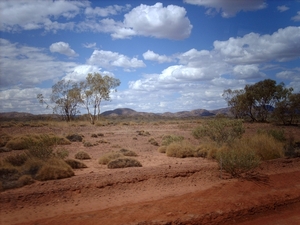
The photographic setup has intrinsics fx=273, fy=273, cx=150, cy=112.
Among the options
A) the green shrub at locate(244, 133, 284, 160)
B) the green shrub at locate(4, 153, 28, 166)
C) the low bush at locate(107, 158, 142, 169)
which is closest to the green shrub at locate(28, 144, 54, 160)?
the green shrub at locate(4, 153, 28, 166)

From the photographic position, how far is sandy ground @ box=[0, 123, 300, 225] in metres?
7.80

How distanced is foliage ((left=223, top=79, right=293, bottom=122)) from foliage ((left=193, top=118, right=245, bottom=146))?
109 ft

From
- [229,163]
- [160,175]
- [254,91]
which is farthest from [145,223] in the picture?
[254,91]

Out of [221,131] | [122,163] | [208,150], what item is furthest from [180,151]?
[122,163]

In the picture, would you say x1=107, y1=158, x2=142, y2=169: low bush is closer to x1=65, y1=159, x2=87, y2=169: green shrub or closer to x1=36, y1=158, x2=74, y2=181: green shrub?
x1=65, y1=159, x2=87, y2=169: green shrub

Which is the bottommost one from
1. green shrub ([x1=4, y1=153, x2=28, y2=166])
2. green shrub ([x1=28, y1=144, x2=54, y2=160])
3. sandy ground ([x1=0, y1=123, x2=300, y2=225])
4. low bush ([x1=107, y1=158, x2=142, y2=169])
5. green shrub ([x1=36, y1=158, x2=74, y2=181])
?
sandy ground ([x1=0, y1=123, x2=300, y2=225])

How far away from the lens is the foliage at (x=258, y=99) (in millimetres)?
51188

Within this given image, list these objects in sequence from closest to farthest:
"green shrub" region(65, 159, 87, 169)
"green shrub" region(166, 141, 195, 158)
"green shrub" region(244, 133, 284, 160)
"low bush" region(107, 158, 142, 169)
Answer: "green shrub" region(65, 159, 87, 169)
"low bush" region(107, 158, 142, 169)
"green shrub" region(244, 133, 284, 160)
"green shrub" region(166, 141, 195, 158)

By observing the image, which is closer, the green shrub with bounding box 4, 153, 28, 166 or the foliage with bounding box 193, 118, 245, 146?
the green shrub with bounding box 4, 153, 28, 166

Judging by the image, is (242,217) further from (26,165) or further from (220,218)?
(26,165)

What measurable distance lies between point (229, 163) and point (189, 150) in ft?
18.5

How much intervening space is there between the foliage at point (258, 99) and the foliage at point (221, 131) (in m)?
33.4

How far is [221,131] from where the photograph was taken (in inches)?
772

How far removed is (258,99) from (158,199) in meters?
49.4
